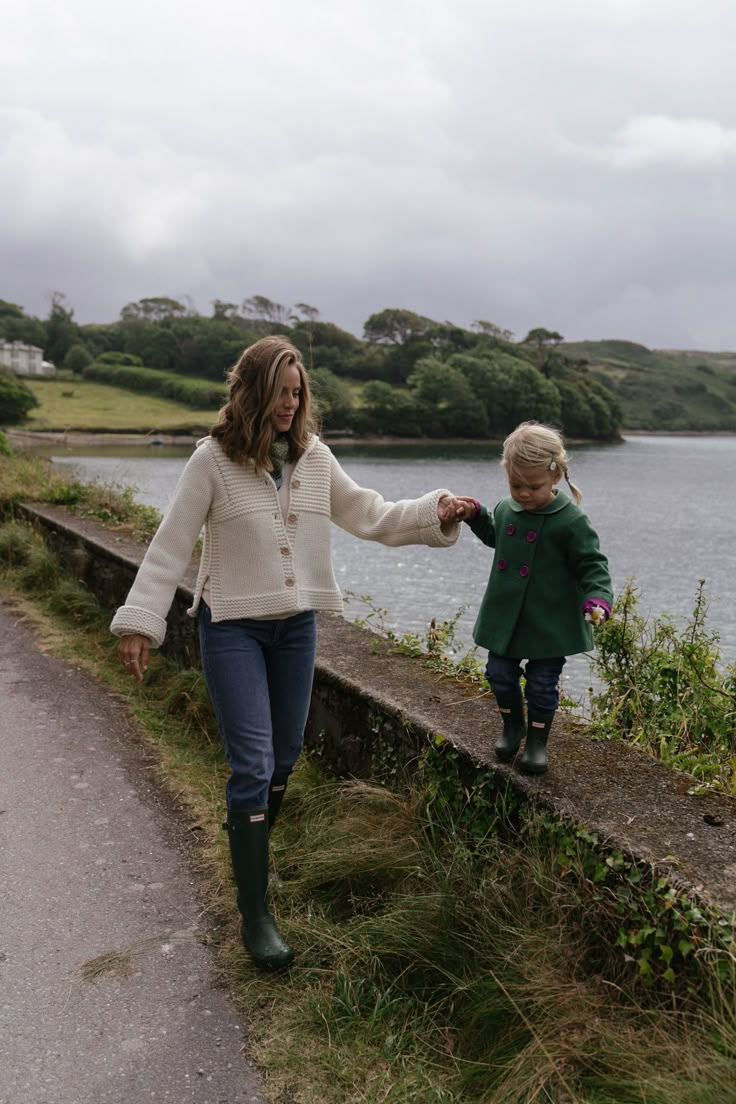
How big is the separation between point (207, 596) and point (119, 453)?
212 ft

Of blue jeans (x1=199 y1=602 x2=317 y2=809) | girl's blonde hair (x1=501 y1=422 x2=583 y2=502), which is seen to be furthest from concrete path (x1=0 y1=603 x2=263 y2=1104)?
girl's blonde hair (x1=501 y1=422 x2=583 y2=502)

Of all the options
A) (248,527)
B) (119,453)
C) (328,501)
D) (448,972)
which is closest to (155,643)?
(248,527)

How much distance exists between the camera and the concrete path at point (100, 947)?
8.37 feet

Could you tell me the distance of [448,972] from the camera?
2.70 meters

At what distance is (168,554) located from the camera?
3.31 metres

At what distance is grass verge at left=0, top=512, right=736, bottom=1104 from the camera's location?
7.29 ft

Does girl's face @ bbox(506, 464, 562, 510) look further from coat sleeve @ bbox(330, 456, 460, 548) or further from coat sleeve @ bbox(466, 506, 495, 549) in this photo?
coat sleeve @ bbox(330, 456, 460, 548)

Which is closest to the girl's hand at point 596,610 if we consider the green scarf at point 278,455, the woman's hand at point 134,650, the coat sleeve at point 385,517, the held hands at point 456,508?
the held hands at point 456,508

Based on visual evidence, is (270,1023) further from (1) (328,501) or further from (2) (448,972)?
(1) (328,501)

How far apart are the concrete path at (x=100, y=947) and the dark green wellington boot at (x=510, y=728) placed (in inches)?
47.3

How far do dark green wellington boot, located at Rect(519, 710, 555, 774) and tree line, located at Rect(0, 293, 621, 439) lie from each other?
53.6 m

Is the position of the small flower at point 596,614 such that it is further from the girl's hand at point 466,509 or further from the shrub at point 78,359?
the shrub at point 78,359

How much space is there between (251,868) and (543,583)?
54.0 inches

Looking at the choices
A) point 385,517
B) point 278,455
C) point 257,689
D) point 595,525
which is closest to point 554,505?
point 385,517
